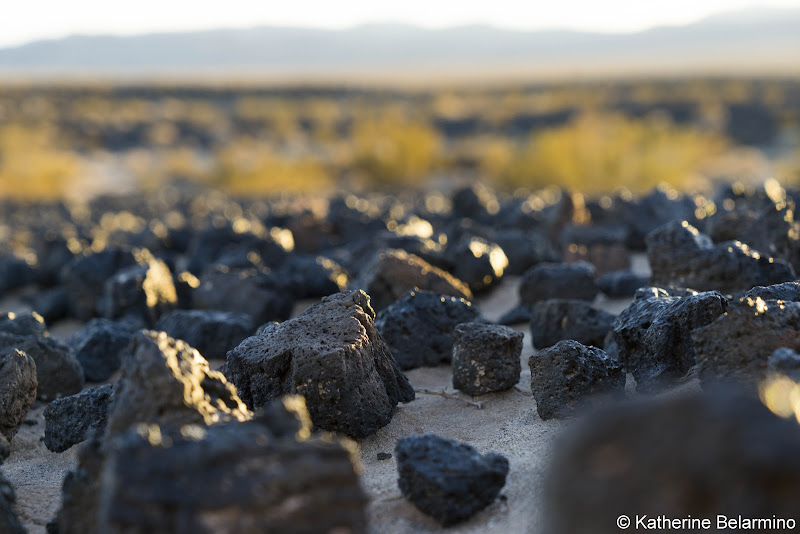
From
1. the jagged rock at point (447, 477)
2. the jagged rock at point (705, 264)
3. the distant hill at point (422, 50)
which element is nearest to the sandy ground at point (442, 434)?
→ the jagged rock at point (447, 477)

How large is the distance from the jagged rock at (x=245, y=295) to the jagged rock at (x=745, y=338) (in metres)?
2.81

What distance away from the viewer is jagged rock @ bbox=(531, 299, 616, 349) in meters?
3.64

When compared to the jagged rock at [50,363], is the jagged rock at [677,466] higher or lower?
higher

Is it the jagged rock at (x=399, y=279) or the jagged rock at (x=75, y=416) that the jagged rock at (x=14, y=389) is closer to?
the jagged rock at (x=75, y=416)

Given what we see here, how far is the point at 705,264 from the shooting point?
12.4ft

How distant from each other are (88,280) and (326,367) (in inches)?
125

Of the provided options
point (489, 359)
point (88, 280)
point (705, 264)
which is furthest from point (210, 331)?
point (705, 264)

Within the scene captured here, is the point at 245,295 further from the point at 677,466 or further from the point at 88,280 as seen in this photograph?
the point at 677,466

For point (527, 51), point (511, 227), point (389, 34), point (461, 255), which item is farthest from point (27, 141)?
point (389, 34)

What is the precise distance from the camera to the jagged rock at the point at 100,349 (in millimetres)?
4023

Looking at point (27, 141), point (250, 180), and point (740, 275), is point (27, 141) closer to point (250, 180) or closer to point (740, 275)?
point (250, 180)

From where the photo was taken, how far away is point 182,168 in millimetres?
17188

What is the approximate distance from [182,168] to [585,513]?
663 inches

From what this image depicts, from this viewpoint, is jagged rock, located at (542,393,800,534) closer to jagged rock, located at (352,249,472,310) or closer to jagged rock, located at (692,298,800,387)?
jagged rock, located at (692,298,800,387)
